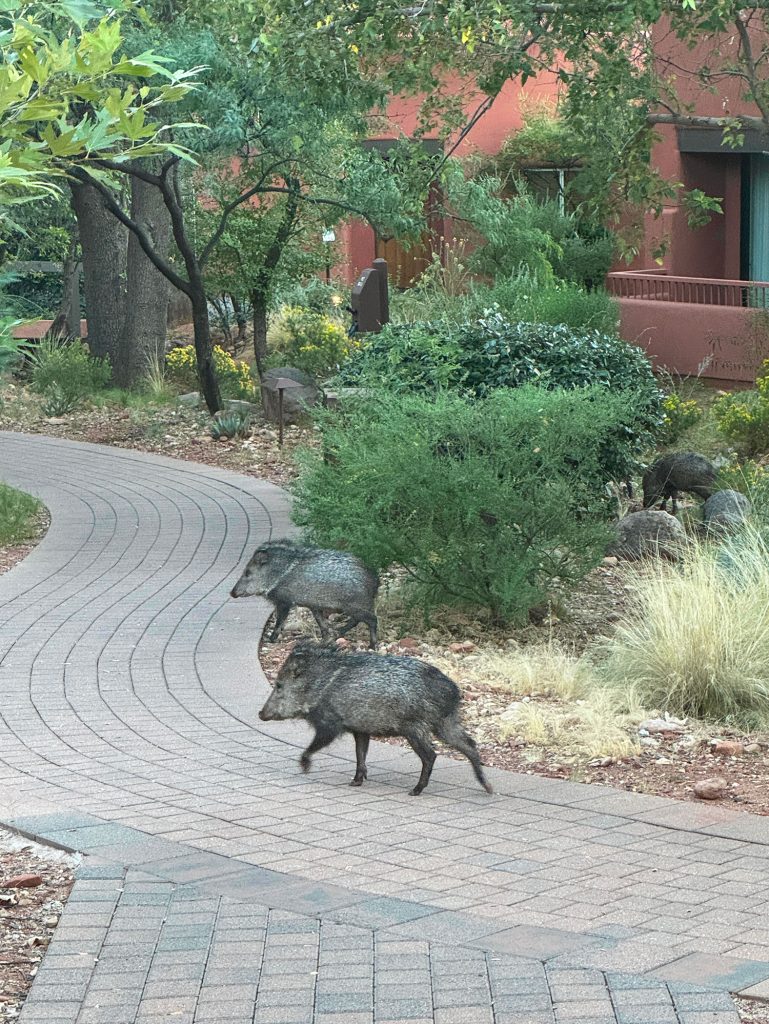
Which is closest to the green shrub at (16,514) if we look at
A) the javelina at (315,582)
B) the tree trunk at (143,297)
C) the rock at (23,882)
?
the javelina at (315,582)

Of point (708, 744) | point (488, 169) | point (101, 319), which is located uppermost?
point (488, 169)

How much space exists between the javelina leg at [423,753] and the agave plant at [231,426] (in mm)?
11492

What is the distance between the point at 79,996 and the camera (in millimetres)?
4121

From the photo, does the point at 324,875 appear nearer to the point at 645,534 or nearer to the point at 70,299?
the point at 645,534

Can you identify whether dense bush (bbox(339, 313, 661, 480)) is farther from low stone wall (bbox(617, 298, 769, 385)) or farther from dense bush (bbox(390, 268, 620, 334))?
low stone wall (bbox(617, 298, 769, 385))

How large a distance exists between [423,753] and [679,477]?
6.43 meters

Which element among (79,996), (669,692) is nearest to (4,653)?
(669,692)

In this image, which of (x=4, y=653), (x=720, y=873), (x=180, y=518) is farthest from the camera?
(x=180, y=518)

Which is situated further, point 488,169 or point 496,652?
point 488,169

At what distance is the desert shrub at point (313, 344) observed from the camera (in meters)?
20.2

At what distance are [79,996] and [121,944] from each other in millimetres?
351

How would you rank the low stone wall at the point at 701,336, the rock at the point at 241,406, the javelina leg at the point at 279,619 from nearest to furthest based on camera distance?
the javelina leg at the point at 279,619
the low stone wall at the point at 701,336
the rock at the point at 241,406

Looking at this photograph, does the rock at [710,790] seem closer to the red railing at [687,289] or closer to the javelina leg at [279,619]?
the javelina leg at [279,619]

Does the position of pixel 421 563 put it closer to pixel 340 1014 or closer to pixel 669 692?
pixel 669 692
